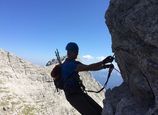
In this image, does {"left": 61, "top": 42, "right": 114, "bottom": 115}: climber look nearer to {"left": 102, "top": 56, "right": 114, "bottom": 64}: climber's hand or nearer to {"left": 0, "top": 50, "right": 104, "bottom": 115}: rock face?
{"left": 102, "top": 56, "right": 114, "bottom": 64}: climber's hand

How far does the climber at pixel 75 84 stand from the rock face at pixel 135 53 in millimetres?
895

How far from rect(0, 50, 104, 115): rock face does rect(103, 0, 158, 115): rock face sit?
331ft

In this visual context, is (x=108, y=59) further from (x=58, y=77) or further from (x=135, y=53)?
(x=58, y=77)

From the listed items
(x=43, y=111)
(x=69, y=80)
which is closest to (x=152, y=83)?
(x=69, y=80)

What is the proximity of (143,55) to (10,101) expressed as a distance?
11592 cm

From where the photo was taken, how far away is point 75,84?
17688mm

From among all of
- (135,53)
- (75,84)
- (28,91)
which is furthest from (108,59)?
(28,91)

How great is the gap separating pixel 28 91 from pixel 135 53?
397ft

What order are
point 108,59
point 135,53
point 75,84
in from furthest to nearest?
1. point 75,84
2. point 108,59
3. point 135,53

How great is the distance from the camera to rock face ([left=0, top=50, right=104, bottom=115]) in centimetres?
12236

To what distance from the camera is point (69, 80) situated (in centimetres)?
1766

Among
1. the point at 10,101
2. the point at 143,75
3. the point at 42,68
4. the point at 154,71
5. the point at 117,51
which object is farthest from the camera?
the point at 42,68

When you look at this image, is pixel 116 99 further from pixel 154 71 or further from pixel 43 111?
pixel 43 111

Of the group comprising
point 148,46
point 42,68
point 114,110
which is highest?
point 42,68
